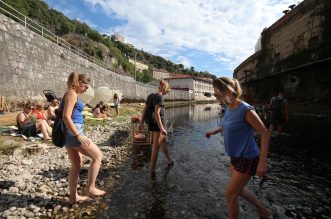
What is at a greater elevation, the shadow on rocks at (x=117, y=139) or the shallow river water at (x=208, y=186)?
the shadow on rocks at (x=117, y=139)

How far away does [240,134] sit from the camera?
3.60m

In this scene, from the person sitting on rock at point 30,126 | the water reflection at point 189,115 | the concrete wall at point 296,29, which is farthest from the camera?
the concrete wall at point 296,29

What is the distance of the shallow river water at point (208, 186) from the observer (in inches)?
200

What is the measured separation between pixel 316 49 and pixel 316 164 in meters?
19.6

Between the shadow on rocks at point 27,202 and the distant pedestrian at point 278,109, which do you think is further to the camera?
the distant pedestrian at point 278,109

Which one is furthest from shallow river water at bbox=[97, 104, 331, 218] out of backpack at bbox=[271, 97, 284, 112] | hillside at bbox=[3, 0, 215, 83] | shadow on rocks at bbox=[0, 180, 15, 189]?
hillside at bbox=[3, 0, 215, 83]

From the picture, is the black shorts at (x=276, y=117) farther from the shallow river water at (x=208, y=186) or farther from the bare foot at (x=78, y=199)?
the bare foot at (x=78, y=199)

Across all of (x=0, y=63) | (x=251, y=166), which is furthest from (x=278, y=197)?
(x=0, y=63)

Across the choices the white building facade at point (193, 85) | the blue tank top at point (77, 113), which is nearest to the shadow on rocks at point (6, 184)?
the blue tank top at point (77, 113)

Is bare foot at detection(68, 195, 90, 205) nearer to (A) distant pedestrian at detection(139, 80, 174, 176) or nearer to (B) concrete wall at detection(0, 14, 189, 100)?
(A) distant pedestrian at detection(139, 80, 174, 176)

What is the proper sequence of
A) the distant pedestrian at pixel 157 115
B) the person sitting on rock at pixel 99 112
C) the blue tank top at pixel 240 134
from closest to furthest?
the blue tank top at pixel 240 134 < the distant pedestrian at pixel 157 115 < the person sitting on rock at pixel 99 112

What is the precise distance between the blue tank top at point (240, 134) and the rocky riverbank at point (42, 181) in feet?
9.38

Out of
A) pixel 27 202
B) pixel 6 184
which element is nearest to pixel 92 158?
pixel 27 202

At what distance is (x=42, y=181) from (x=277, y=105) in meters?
10.4
